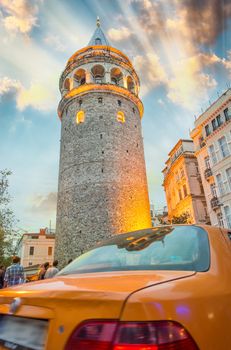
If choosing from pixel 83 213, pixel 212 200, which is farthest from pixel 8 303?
pixel 212 200

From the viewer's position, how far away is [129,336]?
0.96 meters

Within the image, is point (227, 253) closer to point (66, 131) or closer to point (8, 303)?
point (8, 303)

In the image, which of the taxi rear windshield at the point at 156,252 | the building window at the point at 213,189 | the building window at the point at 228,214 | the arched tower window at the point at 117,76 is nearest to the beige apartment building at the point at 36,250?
the arched tower window at the point at 117,76

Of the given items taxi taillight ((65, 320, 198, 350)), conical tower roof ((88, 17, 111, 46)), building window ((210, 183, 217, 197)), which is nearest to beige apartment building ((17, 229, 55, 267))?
building window ((210, 183, 217, 197))

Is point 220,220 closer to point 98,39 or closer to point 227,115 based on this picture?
point 227,115

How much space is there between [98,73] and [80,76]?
1.94 m

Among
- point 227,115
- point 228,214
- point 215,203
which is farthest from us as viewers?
point 215,203

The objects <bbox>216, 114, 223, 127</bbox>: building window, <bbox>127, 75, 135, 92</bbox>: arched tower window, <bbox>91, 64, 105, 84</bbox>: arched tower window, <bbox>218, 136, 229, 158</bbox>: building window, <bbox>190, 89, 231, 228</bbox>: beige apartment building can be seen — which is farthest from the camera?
<bbox>127, 75, 135, 92</bbox>: arched tower window

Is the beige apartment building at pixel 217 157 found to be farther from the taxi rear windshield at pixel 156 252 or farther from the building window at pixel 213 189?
the taxi rear windshield at pixel 156 252

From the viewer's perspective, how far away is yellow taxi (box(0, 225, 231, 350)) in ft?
3.20

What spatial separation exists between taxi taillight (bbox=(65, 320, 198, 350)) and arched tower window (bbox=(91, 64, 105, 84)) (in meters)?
26.9

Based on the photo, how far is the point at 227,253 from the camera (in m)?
1.83

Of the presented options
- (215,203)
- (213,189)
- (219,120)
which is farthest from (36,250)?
(219,120)

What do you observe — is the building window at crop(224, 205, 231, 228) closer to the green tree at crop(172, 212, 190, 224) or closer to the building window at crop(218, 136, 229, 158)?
the building window at crop(218, 136, 229, 158)
